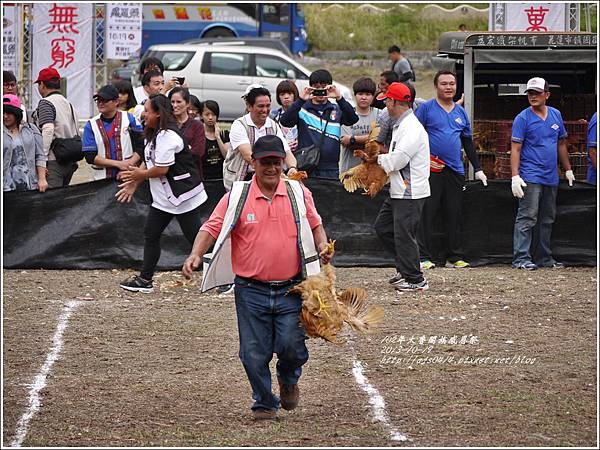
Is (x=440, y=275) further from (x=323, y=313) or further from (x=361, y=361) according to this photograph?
(x=323, y=313)

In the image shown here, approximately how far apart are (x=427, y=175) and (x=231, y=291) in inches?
88.0

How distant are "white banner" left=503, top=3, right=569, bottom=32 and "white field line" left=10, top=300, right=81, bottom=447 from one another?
1176 cm

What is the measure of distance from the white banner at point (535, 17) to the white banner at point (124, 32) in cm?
884

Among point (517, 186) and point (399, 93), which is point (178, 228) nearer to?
point (399, 93)

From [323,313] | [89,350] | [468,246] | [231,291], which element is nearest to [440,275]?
[468,246]

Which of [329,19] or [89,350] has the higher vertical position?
[329,19]

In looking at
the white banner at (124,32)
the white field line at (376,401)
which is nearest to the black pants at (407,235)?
the white field line at (376,401)

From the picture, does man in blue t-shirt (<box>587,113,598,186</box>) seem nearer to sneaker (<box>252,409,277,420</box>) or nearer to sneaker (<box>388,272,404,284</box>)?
sneaker (<box>388,272,404,284</box>)

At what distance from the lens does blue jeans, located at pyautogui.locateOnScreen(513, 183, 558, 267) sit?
1265cm

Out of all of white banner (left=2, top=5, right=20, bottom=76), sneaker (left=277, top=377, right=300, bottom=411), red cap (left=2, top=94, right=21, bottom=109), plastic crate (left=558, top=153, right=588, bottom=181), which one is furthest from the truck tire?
sneaker (left=277, top=377, right=300, bottom=411)

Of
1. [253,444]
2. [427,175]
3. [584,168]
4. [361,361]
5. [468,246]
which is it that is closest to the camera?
[253,444]

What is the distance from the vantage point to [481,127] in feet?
50.4

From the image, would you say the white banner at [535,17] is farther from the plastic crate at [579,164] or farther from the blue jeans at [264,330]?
the blue jeans at [264,330]

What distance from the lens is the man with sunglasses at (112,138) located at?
12.2 meters
